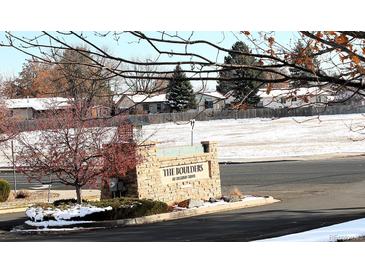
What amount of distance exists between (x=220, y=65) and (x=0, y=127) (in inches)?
743

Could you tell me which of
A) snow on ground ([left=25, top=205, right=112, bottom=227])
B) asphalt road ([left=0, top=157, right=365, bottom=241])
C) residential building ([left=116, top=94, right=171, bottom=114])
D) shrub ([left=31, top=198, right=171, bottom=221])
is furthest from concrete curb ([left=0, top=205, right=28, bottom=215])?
residential building ([left=116, top=94, right=171, bottom=114])

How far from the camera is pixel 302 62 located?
5219 millimetres

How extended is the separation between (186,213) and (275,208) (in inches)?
94.1

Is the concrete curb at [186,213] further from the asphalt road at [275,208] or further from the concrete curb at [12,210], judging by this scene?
the concrete curb at [12,210]

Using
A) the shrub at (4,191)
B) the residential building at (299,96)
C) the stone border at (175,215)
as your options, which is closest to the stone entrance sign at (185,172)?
the stone border at (175,215)

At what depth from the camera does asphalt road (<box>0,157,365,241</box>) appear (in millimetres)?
12430

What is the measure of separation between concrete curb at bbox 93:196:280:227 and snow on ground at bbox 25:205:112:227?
0.43 meters

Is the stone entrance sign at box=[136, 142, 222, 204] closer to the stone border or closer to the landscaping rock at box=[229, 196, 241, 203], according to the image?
the landscaping rock at box=[229, 196, 241, 203]

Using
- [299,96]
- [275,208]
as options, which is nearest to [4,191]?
[275,208]

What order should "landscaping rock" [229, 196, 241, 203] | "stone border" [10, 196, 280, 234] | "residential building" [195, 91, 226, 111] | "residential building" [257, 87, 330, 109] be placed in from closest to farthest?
"residential building" [257, 87, 330, 109], "residential building" [195, 91, 226, 111], "stone border" [10, 196, 280, 234], "landscaping rock" [229, 196, 241, 203]

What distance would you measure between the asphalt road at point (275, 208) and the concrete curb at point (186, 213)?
55 cm

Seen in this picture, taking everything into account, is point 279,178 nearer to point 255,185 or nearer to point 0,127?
point 255,185

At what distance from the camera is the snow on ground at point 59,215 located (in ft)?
51.4

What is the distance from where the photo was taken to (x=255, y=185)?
73.6ft
